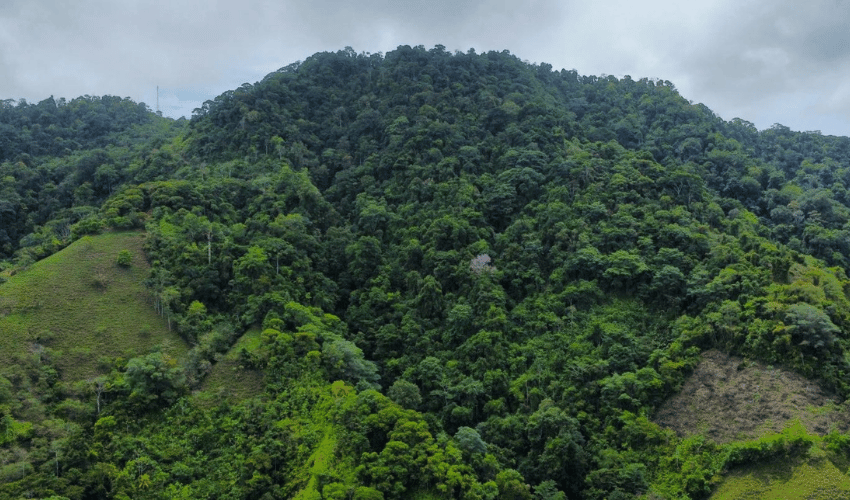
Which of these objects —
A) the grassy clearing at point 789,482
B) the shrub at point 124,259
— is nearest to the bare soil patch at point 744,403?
the grassy clearing at point 789,482

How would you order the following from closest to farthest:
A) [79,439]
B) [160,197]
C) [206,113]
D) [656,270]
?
1. [79,439]
2. [656,270]
3. [160,197]
4. [206,113]

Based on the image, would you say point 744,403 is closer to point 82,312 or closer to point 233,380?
point 233,380

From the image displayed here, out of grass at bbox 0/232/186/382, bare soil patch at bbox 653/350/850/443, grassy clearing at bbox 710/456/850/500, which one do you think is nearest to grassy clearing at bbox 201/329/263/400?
grass at bbox 0/232/186/382

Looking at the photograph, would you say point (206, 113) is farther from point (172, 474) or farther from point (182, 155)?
point (172, 474)

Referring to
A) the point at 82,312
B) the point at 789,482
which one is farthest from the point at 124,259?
the point at 789,482

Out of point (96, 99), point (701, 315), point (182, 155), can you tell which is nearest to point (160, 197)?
point (182, 155)

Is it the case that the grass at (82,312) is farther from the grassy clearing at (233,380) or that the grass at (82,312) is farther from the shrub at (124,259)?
the grassy clearing at (233,380)
